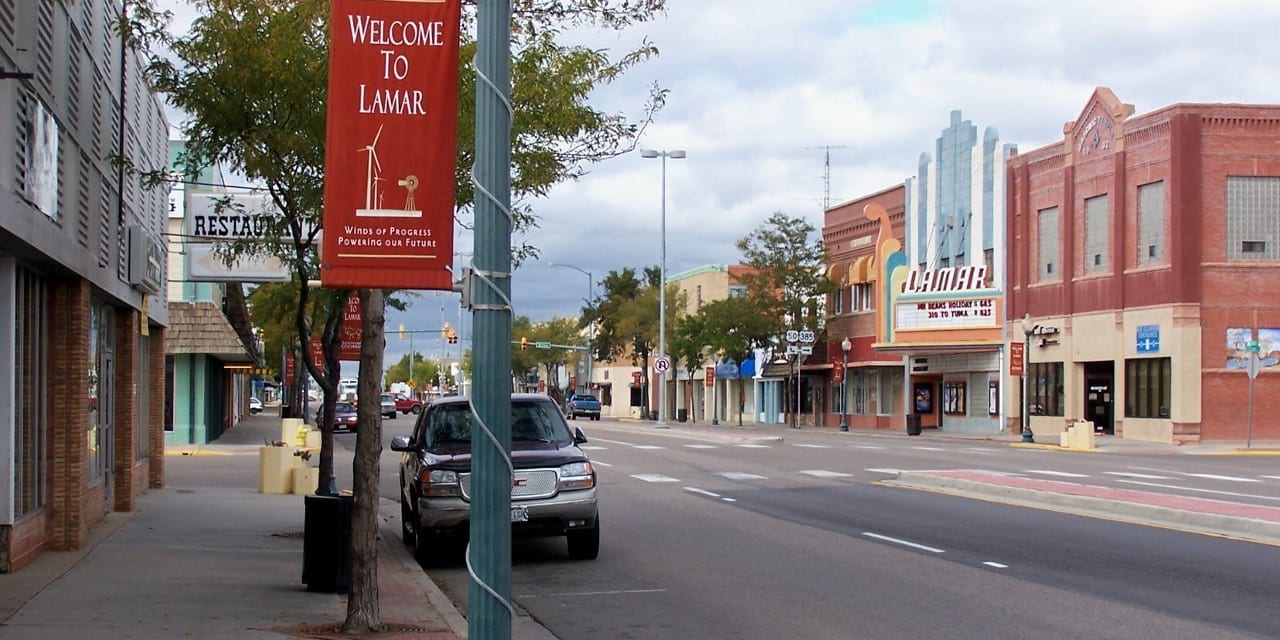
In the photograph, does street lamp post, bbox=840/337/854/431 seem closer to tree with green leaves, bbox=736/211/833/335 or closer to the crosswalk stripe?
tree with green leaves, bbox=736/211/833/335

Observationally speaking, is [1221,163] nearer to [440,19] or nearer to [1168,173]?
[1168,173]

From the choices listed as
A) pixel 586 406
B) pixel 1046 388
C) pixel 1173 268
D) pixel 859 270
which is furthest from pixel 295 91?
pixel 586 406

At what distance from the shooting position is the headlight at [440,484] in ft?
44.0

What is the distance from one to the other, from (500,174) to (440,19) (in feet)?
4.53

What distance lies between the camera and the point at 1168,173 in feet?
139

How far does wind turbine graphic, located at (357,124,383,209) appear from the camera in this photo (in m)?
6.54

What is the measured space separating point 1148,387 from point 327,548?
3805 centimetres

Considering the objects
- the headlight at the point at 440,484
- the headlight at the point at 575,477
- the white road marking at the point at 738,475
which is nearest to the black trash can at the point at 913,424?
the white road marking at the point at 738,475

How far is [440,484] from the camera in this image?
44.1 feet

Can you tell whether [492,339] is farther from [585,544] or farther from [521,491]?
[585,544]

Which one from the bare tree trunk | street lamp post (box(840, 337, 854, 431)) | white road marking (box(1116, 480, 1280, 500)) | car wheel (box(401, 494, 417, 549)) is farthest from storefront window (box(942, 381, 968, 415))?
the bare tree trunk

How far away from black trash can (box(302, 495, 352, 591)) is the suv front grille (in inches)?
92.6

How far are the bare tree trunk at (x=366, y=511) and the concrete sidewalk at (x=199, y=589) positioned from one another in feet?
0.66

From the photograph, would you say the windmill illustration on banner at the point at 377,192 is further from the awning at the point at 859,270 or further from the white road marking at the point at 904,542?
the awning at the point at 859,270
